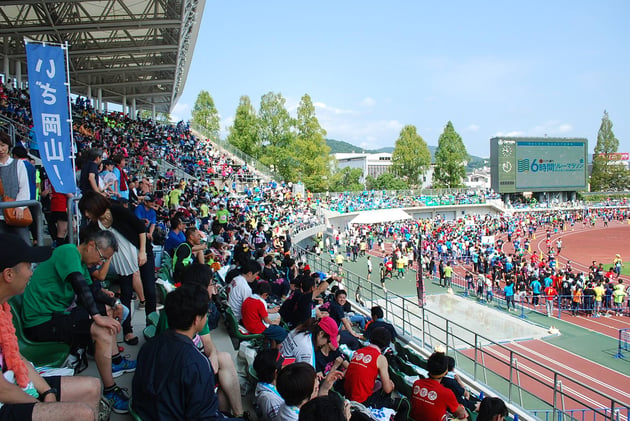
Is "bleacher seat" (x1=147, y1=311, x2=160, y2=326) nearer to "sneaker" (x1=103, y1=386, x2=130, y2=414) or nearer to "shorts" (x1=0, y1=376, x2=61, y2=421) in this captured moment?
"sneaker" (x1=103, y1=386, x2=130, y2=414)

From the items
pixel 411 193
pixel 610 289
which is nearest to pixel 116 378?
pixel 610 289

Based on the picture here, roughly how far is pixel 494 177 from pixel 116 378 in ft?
190

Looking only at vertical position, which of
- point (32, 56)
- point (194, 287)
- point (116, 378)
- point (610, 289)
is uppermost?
point (32, 56)

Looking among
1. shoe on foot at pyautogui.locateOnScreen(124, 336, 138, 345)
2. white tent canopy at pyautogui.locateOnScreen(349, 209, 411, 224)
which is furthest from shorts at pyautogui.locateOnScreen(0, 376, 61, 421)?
white tent canopy at pyautogui.locateOnScreen(349, 209, 411, 224)

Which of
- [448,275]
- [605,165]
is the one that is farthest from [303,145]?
[605,165]

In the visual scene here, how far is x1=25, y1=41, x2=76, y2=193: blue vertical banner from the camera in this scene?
18.3 feet

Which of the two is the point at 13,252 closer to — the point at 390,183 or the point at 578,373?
the point at 578,373

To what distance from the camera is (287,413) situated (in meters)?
2.89

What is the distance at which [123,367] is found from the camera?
3832 millimetres

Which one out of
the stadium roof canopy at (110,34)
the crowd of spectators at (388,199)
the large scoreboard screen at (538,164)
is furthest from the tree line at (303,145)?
the stadium roof canopy at (110,34)

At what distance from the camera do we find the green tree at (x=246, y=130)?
4719 centimetres

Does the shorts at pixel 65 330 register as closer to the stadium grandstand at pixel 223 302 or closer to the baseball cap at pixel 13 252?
the stadium grandstand at pixel 223 302

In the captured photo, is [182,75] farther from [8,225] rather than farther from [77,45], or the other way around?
[8,225]

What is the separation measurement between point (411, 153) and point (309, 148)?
22825 millimetres
